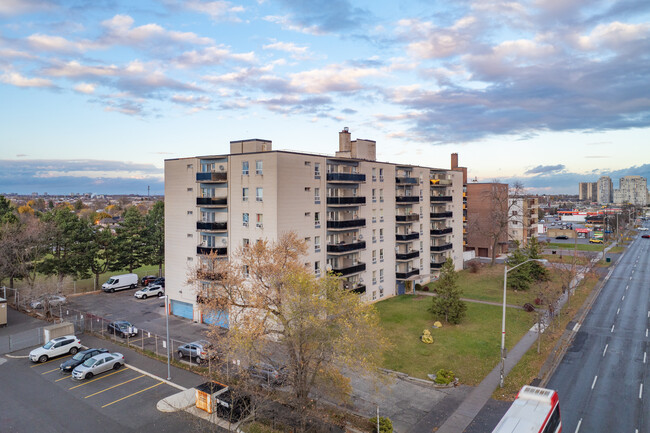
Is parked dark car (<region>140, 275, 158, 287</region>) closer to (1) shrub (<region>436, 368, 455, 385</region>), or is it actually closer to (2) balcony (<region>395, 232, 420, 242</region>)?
(2) balcony (<region>395, 232, 420, 242</region>)

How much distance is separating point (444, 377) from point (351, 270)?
19250 millimetres

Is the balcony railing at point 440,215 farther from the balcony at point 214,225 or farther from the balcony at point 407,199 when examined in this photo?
the balcony at point 214,225

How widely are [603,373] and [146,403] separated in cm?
3361

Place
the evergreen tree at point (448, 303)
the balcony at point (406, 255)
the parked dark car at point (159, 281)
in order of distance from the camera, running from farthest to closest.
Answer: the parked dark car at point (159, 281) < the balcony at point (406, 255) < the evergreen tree at point (448, 303)

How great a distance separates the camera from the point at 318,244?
143 feet

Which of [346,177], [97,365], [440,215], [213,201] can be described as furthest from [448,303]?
[97,365]

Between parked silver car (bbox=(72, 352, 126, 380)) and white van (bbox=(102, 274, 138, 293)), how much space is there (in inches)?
1213

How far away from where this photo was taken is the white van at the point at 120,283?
58750 mm

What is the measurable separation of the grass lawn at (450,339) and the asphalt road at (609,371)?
5.22 meters

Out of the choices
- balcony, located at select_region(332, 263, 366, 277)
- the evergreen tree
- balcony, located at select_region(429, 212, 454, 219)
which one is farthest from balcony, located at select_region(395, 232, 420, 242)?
the evergreen tree

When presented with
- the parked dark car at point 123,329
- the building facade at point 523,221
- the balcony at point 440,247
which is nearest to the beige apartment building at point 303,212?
the balcony at point 440,247

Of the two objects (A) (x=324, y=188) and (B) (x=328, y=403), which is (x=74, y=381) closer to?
(B) (x=328, y=403)

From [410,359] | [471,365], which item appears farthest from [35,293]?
[471,365]

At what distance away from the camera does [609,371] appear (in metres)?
30.2
